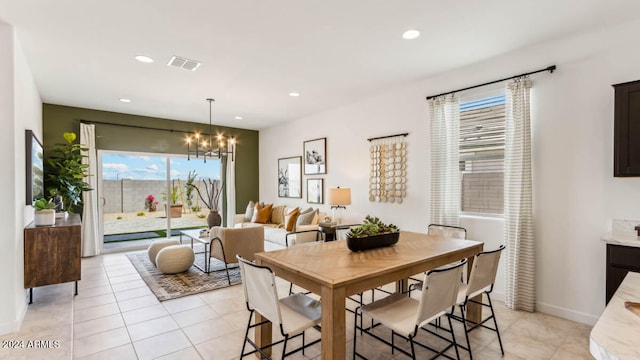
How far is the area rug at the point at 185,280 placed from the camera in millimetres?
3880

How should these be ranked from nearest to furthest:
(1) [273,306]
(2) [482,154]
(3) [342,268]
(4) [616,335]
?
(4) [616,335], (1) [273,306], (3) [342,268], (2) [482,154]

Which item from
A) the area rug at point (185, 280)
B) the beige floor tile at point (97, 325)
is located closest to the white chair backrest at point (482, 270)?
the area rug at point (185, 280)

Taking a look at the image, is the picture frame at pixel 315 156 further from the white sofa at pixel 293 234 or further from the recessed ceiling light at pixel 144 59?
the recessed ceiling light at pixel 144 59

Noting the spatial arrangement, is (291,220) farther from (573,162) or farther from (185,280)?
(573,162)

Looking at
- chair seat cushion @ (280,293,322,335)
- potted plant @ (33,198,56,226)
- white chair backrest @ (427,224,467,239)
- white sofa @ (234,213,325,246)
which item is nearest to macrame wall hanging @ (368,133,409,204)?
white chair backrest @ (427,224,467,239)

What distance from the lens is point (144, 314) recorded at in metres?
3.26

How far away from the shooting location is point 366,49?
10.9 ft

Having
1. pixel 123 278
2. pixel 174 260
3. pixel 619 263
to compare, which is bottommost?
pixel 123 278

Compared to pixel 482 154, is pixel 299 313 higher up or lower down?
lower down

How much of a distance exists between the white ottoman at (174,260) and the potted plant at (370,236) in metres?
3.08

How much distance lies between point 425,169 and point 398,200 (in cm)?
63

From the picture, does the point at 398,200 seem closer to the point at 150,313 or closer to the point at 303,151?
the point at 303,151

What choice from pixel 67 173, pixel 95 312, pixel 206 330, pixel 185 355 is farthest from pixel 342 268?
pixel 67 173

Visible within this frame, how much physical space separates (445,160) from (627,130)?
1.68 meters
